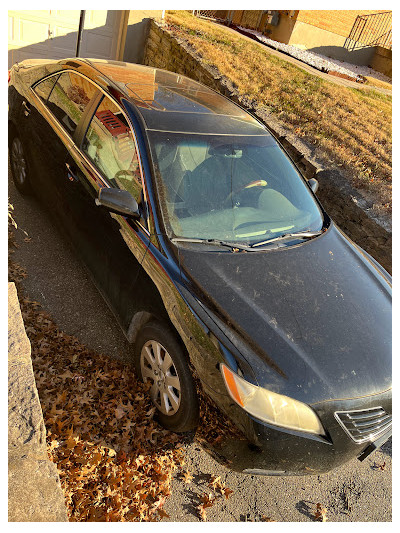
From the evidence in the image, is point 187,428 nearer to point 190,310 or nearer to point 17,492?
point 190,310

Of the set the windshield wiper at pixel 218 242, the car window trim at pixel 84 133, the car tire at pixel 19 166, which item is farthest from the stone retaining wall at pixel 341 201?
the car tire at pixel 19 166

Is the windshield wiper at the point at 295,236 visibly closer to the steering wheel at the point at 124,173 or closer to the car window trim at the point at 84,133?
the car window trim at the point at 84,133

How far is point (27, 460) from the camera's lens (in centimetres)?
210

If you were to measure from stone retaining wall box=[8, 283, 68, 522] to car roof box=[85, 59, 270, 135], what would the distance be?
199 centimetres

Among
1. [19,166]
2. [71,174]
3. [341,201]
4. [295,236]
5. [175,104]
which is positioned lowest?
[19,166]

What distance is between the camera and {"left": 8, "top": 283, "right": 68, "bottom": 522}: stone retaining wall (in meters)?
1.97

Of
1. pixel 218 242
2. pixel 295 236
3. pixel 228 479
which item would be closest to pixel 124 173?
pixel 218 242

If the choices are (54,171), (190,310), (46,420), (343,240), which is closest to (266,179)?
(343,240)

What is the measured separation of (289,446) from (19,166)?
4.20 metres

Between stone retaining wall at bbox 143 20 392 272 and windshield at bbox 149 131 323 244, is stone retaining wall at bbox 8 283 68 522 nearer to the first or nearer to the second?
windshield at bbox 149 131 323 244

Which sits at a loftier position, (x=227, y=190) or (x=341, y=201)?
(x=227, y=190)

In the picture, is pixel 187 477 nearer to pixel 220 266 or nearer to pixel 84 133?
pixel 220 266

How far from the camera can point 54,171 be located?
13.6 feet

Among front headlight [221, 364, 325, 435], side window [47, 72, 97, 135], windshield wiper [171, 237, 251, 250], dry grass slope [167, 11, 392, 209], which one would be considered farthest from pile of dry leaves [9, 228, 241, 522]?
dry grass slope [167, 11, 392, 209]
